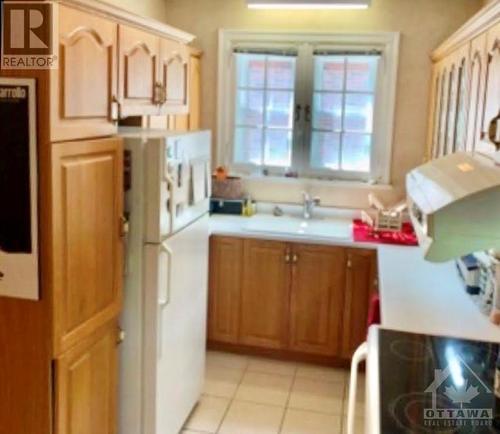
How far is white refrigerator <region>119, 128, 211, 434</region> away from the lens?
2.49 m

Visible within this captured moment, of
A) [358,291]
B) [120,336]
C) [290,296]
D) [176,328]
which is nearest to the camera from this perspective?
[120,336]

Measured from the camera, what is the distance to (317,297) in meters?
3.81

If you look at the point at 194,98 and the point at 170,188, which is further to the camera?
the point at 194,98

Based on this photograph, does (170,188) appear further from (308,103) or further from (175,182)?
(308,103)

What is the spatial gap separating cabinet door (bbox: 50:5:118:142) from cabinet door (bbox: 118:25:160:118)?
120 mm

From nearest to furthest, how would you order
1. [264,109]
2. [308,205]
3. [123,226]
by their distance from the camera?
A: [123,226] → [308,205] → [264,109]

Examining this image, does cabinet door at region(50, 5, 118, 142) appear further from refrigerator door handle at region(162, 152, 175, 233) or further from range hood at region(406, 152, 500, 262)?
range hood at region(406, 152, 500, 262)

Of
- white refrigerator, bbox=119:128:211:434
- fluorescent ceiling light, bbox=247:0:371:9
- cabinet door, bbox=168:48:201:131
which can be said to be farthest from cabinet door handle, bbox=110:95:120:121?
fluorescent ceiling light, bbox=247:0:371:9

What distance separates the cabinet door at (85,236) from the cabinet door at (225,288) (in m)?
1.47

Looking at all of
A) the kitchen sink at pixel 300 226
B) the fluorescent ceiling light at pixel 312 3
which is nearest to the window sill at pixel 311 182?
the kitchen sink at pixel 300 226

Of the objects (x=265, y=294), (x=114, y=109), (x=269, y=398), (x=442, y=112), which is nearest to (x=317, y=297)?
(x=265, y=294)

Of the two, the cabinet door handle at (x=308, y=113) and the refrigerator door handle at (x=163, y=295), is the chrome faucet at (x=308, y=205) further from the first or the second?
the refrigerator door handle at (x=163, y=295)

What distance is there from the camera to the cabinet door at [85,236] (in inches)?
77.8

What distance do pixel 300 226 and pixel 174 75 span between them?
1.39 metres
